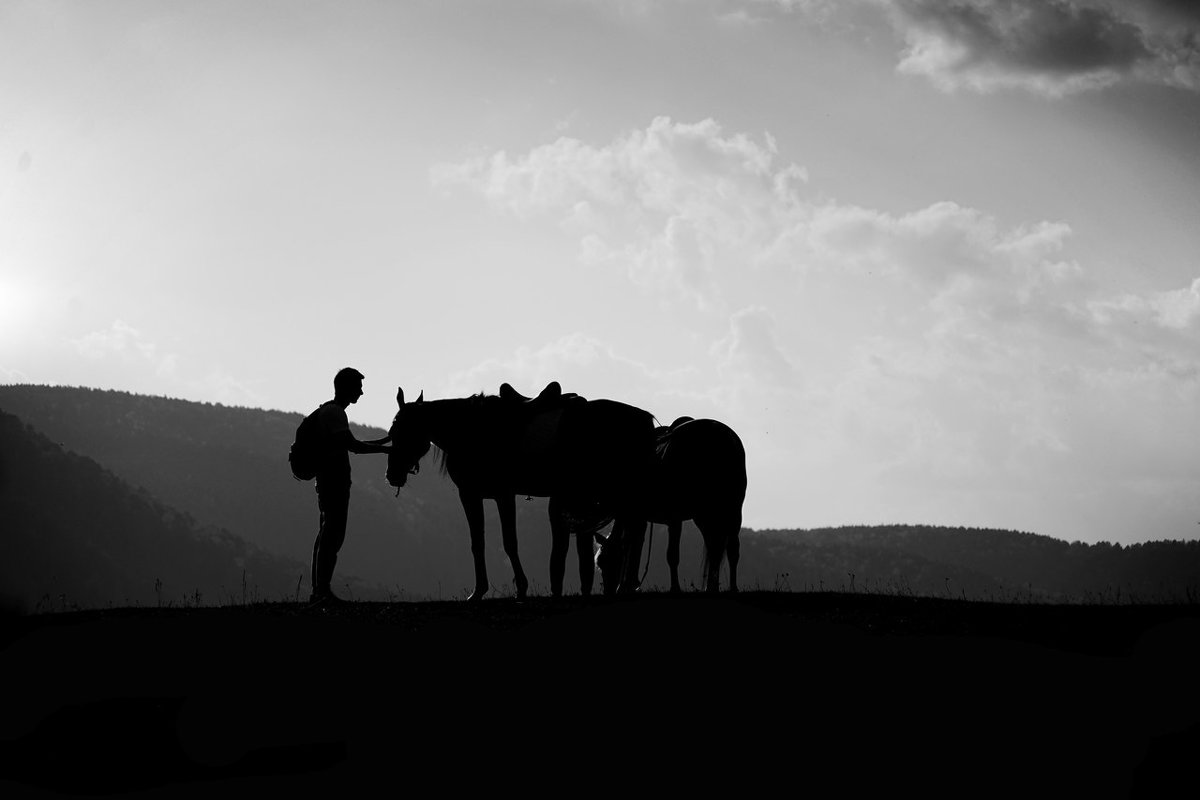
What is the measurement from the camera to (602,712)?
4.87 m

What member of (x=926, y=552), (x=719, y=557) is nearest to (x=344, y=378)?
(x=719, y=557)

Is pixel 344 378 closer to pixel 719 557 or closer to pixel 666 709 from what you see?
pixel 719 557

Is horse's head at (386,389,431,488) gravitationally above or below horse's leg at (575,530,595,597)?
above

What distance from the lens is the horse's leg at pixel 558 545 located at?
1383cm

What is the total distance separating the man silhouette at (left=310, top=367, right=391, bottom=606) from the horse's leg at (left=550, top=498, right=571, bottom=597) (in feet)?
8.74

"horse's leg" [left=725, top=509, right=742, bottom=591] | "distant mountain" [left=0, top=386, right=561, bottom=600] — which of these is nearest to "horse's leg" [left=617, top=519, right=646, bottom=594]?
"horse's leg" [left=725, top=509, right=742, bottom=591]

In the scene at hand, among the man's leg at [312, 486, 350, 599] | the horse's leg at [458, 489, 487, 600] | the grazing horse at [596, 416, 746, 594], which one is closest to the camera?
the man's leg at [312, 486, 350, 599]

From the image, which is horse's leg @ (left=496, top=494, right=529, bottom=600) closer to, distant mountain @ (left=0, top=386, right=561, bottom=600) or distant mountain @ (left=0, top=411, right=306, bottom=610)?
distant mountain @ (left=0, top=411, right=306, bottom=610)

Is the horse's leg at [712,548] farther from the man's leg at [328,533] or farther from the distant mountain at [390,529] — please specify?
the distant mountain at [390,529]

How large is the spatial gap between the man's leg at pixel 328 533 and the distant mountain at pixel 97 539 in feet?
401

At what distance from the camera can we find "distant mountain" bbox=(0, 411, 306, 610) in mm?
133625

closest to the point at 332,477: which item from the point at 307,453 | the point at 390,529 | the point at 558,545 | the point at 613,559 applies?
the point at 307,453

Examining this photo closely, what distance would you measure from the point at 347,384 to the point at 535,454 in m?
2.75

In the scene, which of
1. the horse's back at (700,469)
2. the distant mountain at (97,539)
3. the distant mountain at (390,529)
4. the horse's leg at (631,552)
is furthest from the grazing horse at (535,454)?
the distant mountain at (390,529)
